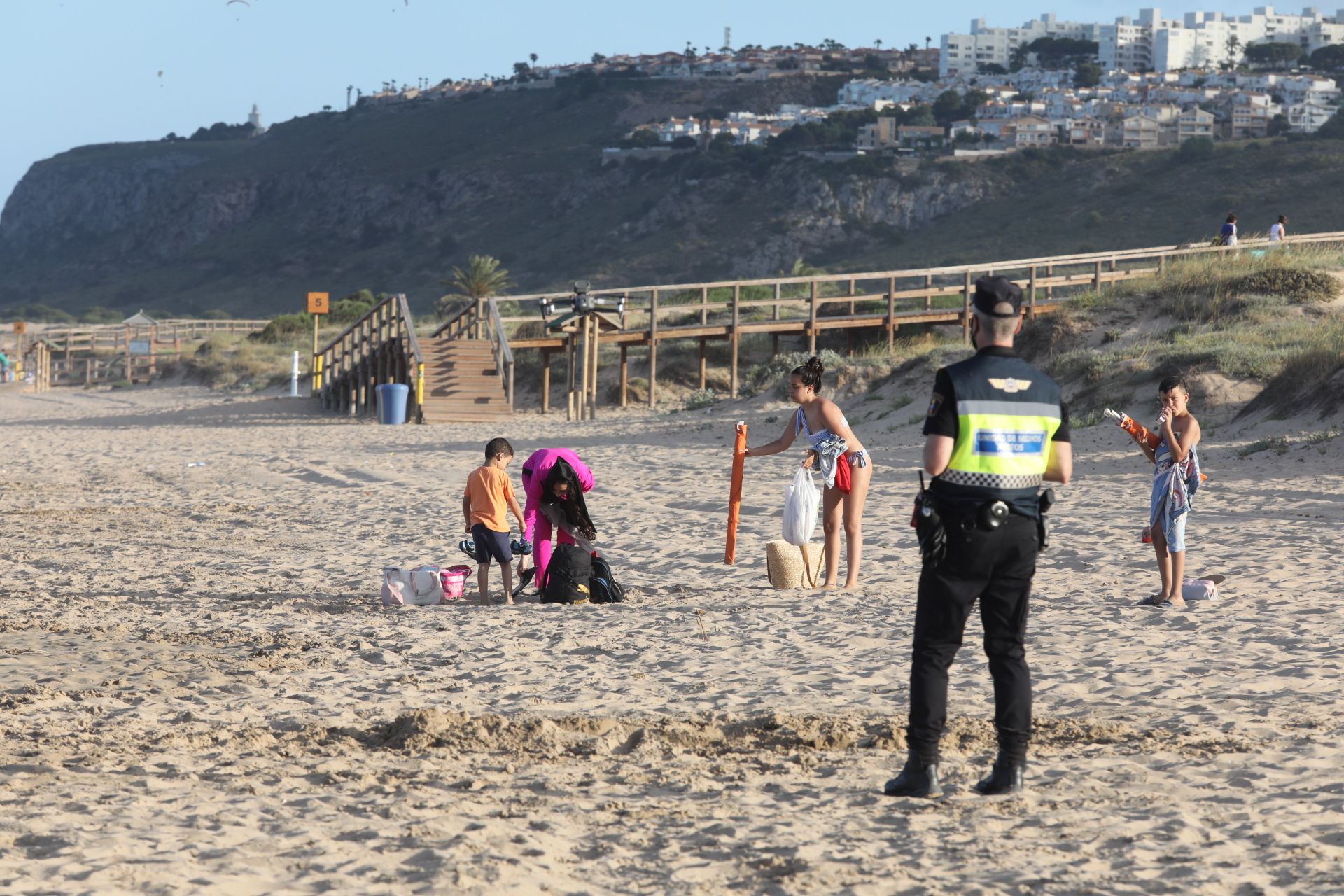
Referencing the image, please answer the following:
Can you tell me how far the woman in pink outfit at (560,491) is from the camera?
27.3 ft

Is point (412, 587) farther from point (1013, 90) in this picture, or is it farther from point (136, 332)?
point (1013, 90)

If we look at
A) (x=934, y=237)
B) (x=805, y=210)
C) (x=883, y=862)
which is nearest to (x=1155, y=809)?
(x=883, y=862)

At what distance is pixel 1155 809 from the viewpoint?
4590 mm

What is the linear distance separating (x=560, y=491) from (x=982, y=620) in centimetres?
408

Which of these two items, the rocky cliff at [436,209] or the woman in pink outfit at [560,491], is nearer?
the woman in pink outfit at [560,491]

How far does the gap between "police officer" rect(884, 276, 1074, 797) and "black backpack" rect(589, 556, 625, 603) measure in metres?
3.93

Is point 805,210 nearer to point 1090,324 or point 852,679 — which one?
point 1090,324

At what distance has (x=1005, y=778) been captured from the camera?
474 cm

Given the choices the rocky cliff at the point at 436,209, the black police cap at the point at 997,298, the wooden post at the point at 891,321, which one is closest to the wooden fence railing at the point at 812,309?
the wooden post at the point at 891,321

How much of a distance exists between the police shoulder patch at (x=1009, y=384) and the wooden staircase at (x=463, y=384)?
61.7ft

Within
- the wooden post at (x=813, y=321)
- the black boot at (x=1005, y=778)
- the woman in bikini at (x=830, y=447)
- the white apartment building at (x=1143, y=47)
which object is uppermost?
the white apartment building at (x=1143, y=47)

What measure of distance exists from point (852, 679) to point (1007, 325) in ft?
7.85

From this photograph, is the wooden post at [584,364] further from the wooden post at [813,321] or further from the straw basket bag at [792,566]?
the straw basket bag at [792,566]

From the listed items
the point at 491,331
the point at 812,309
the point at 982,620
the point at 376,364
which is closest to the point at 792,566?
the point at 982,620
